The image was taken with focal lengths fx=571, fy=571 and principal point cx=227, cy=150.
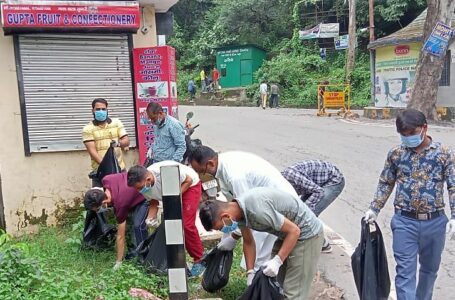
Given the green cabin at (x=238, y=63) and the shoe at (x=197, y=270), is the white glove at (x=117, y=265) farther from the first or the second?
the green cabin at (x=238, y=63)

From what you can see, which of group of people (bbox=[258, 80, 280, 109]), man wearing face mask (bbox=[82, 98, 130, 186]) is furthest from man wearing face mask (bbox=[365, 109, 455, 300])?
group of people (bbox=[258, 80, 280, 109])

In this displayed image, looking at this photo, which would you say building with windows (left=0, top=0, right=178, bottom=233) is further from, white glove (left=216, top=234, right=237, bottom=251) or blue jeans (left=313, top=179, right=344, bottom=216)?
white glove (left=216, top=234, right=237, bottom=251)

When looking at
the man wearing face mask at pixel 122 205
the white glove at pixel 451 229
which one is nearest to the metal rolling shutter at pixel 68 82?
the man wearing face mask at pixel 122 205

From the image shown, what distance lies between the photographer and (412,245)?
405 centimetres

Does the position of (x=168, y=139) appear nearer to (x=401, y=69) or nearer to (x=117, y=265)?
(x=117, y=265)

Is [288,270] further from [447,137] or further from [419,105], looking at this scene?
[419,105]

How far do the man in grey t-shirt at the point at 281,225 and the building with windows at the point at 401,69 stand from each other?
57.3 feet

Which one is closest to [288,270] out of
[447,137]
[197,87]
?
[447,137]

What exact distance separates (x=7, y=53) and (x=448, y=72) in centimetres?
1685

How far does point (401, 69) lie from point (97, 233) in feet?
59.7

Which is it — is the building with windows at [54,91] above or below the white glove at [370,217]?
above

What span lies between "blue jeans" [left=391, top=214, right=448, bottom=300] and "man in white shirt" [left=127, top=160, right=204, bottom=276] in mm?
1824

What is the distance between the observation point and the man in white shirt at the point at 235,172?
4.28 metres

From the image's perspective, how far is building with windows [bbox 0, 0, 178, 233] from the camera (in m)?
6.89
